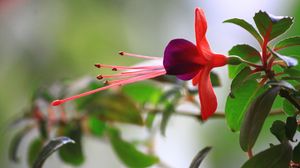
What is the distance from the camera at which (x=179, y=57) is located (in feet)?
1.64

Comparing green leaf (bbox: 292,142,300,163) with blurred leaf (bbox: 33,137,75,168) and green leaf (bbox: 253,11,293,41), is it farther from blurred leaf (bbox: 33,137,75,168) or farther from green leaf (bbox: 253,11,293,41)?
blurred leaf (bbox: 33,137,75,168)

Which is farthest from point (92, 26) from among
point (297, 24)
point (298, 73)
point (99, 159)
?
point (298, 73)

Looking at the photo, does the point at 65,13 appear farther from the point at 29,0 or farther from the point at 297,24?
the point at 297,24

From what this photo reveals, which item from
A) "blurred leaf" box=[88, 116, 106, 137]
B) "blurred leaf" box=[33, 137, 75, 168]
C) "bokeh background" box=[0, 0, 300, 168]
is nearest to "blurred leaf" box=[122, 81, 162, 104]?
"blurred leaf" box=[88, 116, 106, 137]

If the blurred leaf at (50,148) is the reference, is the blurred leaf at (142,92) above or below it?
below

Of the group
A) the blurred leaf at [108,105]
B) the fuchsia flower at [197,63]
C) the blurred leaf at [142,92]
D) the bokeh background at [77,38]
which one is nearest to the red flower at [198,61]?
the fuchsia flower at [197,63]

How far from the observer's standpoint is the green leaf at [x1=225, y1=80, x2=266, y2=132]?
1.79 ft

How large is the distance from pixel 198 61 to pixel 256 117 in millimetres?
87

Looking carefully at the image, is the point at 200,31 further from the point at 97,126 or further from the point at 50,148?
the point at 97,126

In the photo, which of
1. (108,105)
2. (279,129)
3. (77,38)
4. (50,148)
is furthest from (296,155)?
(77,38)

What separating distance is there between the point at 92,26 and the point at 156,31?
24cm

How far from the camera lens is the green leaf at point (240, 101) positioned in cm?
55

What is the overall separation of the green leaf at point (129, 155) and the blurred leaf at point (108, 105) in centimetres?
4

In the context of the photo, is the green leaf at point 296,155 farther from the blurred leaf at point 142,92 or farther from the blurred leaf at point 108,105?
the blurred leaf at point 142,92
